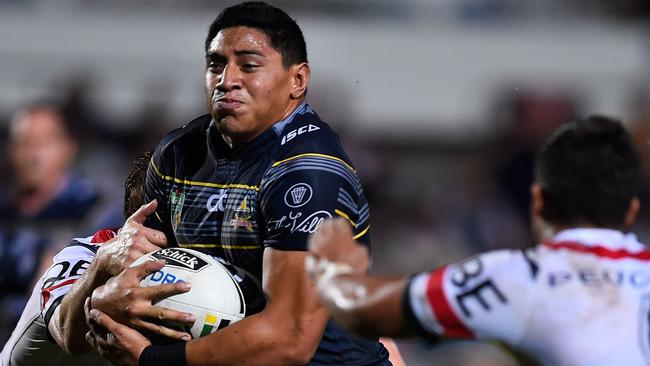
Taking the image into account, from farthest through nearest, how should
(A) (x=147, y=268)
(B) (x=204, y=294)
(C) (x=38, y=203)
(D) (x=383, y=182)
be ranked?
(D) (x=383, y=182) < (C) (x=38, y=203) < (A) (x=147, y=268) < (B) (x=204, y=294)

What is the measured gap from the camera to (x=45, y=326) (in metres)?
5.41

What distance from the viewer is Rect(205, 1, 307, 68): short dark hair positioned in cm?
476

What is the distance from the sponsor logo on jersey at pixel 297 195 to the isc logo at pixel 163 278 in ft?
1.62

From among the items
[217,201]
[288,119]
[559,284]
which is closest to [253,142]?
[288,119]

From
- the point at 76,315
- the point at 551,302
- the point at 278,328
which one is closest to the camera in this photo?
the point at 551,302

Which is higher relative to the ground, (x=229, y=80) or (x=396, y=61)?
(x=229, y=80)

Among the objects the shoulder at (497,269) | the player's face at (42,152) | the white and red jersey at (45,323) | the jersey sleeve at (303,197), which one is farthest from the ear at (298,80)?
the player's face at (42,152)

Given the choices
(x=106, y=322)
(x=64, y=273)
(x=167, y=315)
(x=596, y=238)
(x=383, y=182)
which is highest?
(x=596, y=238)

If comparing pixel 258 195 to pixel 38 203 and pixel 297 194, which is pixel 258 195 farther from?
pixel 38 203

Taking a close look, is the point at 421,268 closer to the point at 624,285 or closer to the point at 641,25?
the point at 641,25

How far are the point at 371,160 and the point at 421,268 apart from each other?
1.47 m

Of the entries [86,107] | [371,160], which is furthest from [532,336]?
[86,107]

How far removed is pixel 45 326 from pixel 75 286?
21.2 inches

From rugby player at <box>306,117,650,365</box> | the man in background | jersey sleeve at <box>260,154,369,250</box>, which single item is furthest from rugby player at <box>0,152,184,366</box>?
the man in background
